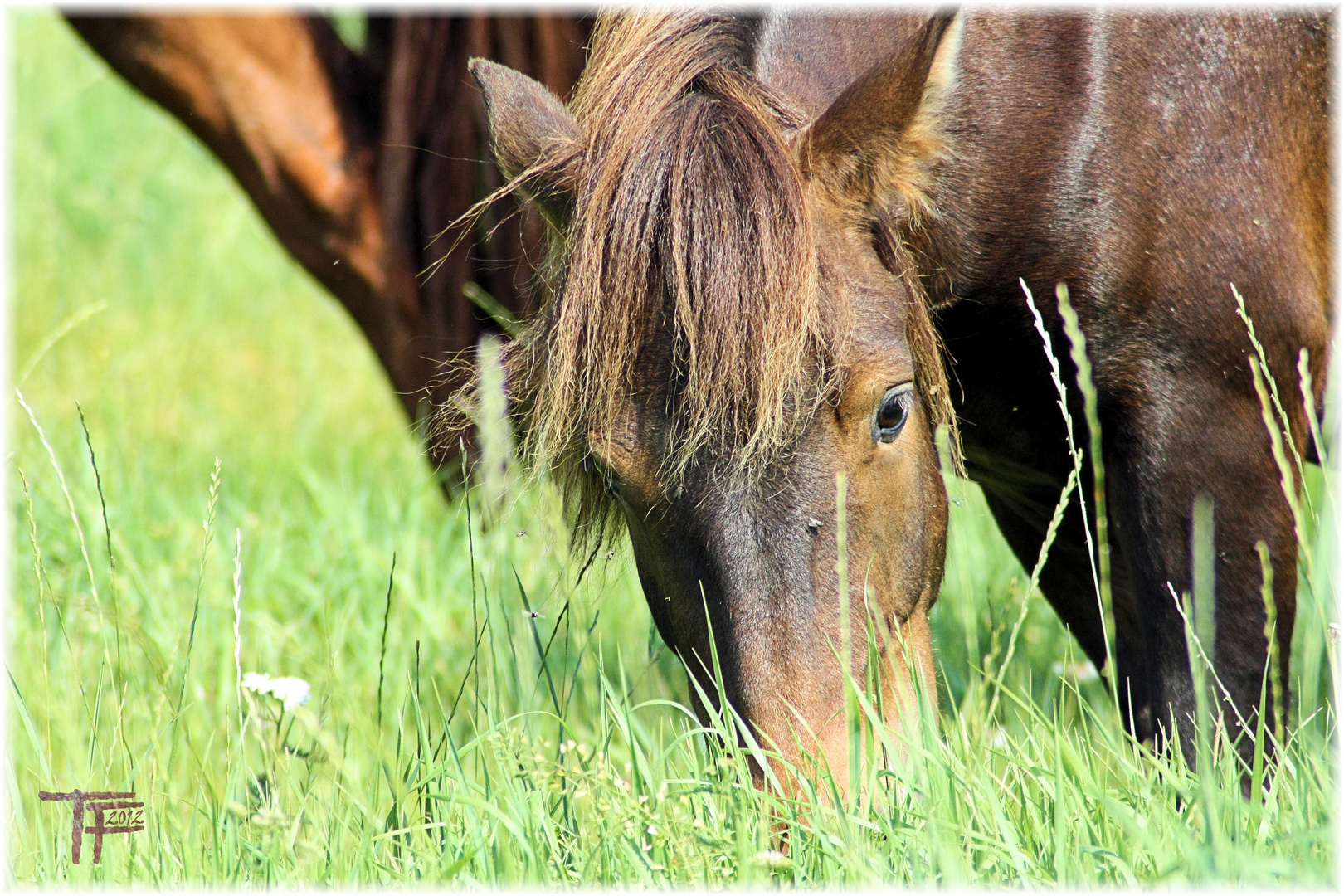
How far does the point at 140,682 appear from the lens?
101 inches

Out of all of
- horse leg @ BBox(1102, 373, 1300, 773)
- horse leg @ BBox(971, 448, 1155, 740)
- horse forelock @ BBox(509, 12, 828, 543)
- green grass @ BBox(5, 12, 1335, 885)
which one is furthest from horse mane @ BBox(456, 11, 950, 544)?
horse leg @ BBox(971, 448, 1155, 740)

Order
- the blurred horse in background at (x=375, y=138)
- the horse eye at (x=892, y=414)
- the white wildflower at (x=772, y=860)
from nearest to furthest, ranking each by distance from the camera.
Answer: the white wildflower at (x=772, y=860) → the horse eye at (x=892, y=414) → the blurred horse in background at (x=375, y=138)

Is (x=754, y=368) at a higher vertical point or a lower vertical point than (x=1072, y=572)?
higher

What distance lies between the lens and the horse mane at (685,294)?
1.66 meters

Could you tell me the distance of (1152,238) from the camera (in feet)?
6.59

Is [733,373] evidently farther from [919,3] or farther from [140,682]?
[140,682]

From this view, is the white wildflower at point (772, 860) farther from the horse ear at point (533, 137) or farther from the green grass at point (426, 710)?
the horse ear at point (533, 137)

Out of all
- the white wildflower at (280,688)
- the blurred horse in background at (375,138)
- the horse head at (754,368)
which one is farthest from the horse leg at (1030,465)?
the blurred horse in background at (375,138)

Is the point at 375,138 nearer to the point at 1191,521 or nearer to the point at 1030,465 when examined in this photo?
the point at 1030,465

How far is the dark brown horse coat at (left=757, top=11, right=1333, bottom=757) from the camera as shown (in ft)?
6.60

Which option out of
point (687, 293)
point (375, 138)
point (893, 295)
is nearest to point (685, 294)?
point (687, 293)

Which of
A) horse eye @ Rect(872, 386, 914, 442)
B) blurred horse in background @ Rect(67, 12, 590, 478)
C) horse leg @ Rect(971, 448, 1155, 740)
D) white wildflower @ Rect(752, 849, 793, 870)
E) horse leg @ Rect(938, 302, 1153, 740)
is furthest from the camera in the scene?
blurred horse in background @ Rect(67, 12, 590, 478)

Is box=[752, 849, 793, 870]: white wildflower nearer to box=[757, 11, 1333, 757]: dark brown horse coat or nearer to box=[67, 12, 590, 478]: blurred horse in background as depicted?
box=[757, 11, 1333, 757]: dark brown horse coat

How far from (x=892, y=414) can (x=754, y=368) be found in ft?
0.91
